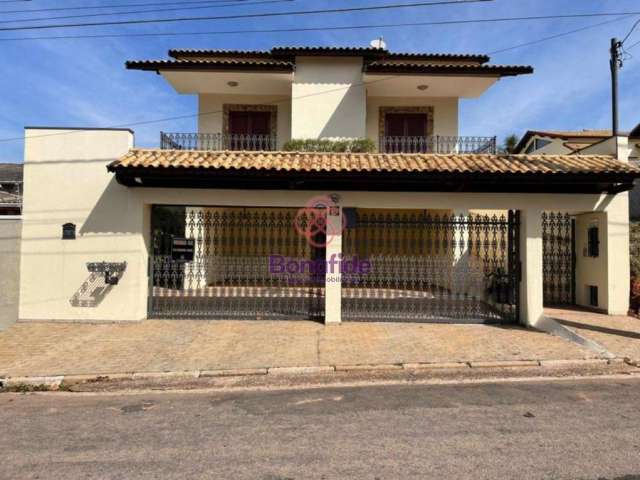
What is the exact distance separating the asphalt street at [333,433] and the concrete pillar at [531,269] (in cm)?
314

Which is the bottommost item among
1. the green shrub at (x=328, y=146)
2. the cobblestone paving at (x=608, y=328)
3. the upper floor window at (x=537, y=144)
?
the cobblestone paving at (x=608, y=328)

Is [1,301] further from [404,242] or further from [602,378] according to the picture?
[602,378]

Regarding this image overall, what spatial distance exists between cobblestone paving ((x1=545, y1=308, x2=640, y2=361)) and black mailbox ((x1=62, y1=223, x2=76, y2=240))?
32.7ft

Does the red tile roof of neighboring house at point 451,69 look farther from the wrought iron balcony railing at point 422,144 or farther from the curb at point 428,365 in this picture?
the curb at point 428,365

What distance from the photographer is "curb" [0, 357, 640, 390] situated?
5500 millimetres

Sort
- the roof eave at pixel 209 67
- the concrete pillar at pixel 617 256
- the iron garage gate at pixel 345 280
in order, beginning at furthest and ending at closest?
the roof eave at pixel 209 67, the concrete pillar at pixel 617 256, the iron garage gate at pixel 345 280

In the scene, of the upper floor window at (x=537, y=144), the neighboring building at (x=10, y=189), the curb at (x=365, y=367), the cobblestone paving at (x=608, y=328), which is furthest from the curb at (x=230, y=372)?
the upper floor window at (x=537, y=144)

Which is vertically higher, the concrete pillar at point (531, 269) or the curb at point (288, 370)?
the concrete pillar at point (531, 269)

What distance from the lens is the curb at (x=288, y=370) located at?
5500 mm

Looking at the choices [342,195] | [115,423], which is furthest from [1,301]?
[342,195]

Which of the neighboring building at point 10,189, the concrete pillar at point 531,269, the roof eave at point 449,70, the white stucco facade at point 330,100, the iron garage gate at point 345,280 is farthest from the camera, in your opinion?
the neighboring building at point 10,189

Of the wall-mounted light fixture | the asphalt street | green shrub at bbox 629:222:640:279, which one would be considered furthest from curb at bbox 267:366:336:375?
green shrub at bbox 629:222:640:279

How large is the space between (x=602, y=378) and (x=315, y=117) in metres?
10.6

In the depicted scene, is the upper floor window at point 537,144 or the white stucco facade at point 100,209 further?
the upper floor window at point 537,144
